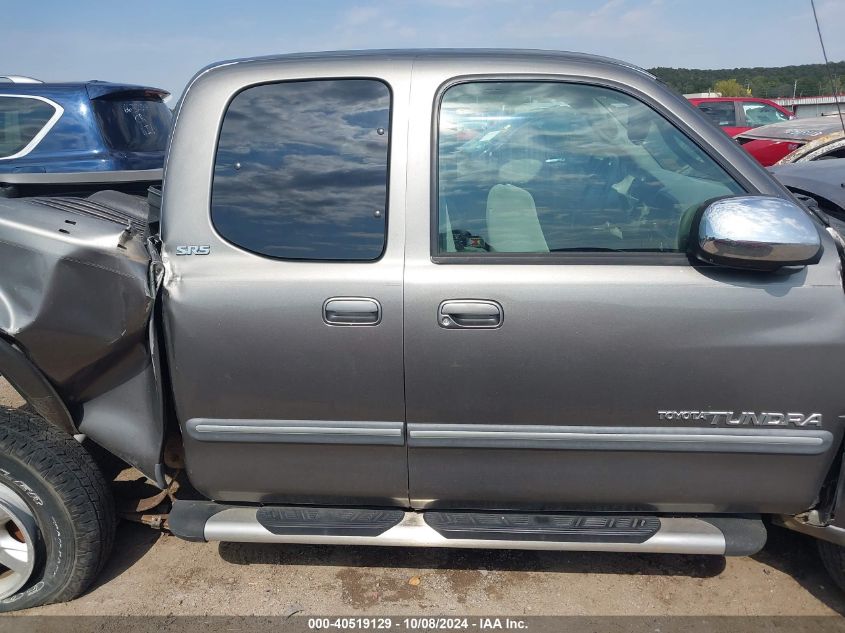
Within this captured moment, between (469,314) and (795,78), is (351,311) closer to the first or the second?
Result: (469,314)

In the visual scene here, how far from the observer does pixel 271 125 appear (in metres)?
2.23

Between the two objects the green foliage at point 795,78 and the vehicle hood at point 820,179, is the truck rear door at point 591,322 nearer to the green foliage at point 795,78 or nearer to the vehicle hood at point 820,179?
the green foliage at point 795,78

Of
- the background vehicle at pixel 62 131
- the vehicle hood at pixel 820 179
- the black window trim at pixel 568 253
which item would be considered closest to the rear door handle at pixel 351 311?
the black window trim at pixel 568 253

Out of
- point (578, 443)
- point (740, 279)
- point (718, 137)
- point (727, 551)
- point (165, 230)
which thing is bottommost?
point (727, 551)

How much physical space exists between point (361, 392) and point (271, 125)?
36.6 inches

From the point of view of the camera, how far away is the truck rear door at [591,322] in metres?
2.04

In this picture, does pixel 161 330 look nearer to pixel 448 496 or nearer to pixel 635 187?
pixel 448 496

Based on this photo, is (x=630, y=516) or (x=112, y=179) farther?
(x=112, y=179)

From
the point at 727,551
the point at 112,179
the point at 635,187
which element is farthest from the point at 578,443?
the point at 112,179

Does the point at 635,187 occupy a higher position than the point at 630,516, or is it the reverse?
the point at 635,187

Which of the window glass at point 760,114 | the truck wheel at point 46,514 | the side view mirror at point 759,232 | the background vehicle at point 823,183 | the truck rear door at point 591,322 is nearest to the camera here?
the side view mirror at point 759,232

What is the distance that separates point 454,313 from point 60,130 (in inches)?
175

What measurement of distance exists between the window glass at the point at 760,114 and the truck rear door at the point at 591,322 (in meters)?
11.9

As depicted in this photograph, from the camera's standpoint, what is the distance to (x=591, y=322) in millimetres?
2057
